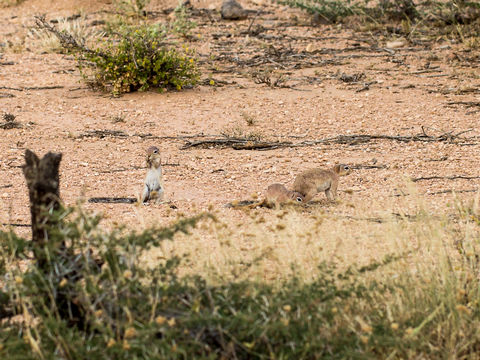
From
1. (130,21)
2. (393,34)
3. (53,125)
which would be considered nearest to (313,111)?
(53,125)

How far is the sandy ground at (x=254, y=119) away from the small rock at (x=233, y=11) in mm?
225

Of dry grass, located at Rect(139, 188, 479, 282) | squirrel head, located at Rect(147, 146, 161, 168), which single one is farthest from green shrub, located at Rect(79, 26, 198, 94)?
dry grass, located at Rect(139, 188, 479, 282)

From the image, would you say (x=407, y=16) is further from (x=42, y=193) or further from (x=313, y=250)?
(x=42, y=193)

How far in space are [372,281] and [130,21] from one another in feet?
36.0

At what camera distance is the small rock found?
14.0m

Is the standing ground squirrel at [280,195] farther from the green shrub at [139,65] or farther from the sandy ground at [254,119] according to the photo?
the green shrub at [139,65]

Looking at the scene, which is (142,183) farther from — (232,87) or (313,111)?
(232,87)

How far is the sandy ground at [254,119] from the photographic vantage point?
6.29 meters

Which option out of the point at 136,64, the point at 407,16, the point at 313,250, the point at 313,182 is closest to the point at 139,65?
the point at 136,64

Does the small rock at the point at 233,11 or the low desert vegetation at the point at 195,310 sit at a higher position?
the low desert vegetation at the point at 195,310

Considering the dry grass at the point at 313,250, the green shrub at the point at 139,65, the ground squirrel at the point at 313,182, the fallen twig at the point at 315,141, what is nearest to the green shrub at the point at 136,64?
the green shrub at the point at 139,65

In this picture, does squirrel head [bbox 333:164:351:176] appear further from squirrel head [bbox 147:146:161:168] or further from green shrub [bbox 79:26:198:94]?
green shrub [bbox 79:26:198:94]

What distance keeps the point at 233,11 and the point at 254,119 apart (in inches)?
229

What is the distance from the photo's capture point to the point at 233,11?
14023 mm
